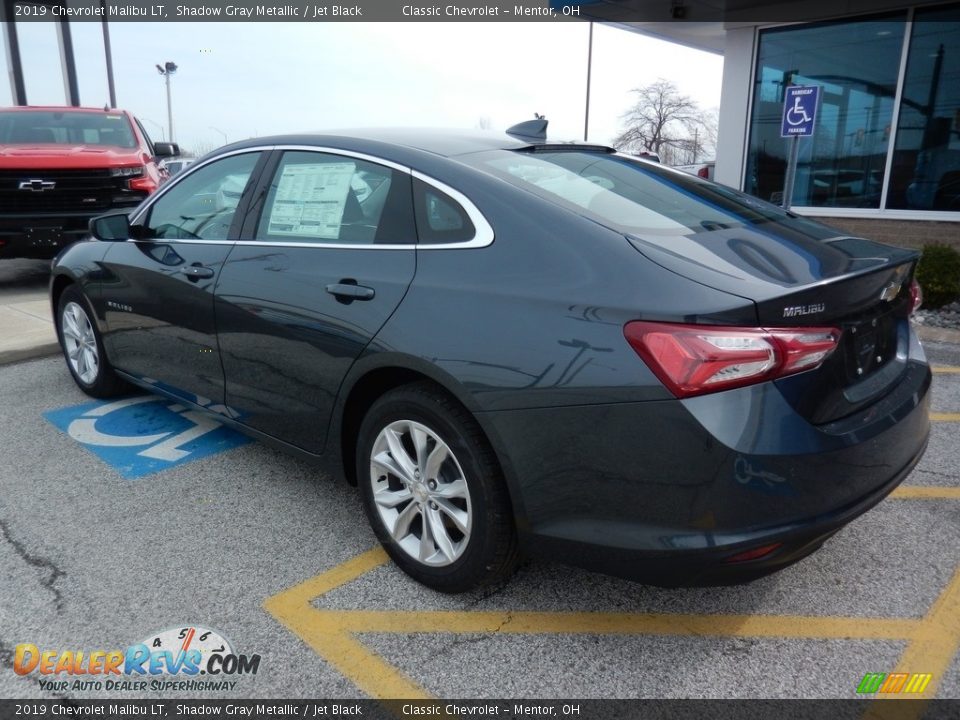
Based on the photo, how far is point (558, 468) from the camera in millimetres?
2080

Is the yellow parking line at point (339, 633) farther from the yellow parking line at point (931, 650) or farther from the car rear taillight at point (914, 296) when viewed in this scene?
the car rear taillight at point (914, 296)

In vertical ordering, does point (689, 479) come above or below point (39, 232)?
above

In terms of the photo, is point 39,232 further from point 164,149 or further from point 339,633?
point 339,633

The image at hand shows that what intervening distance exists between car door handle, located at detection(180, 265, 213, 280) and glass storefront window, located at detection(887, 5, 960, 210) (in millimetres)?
9067

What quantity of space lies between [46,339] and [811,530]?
574 cm

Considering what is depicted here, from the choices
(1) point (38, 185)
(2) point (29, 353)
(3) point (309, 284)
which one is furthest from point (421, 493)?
(1) point (38, 185)

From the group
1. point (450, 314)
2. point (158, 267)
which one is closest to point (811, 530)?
point (450, 314)

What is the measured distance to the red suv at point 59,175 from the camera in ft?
24.9

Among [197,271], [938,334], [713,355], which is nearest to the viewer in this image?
[713,355]

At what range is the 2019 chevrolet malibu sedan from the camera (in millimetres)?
1906

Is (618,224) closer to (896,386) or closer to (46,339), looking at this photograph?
(896,386)

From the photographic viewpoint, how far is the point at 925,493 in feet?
10.9

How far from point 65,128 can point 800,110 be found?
8.28 m

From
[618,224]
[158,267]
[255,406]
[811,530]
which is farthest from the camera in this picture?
[158,267]
